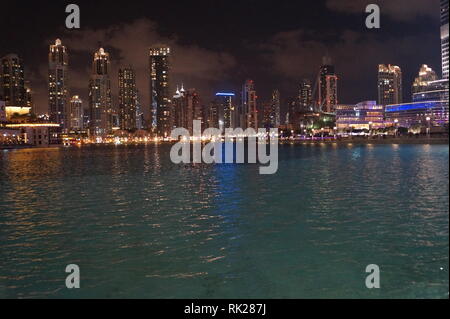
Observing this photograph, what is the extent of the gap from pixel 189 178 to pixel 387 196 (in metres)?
19.7

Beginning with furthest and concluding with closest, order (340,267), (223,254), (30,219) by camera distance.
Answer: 1. (30,219)
2. (223,254)
3. (340,267)

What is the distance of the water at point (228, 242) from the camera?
12523 mm

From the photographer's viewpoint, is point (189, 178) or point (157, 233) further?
point (189, 178)

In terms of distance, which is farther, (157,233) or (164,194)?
(164,194)

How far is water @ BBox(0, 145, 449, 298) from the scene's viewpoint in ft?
41.1

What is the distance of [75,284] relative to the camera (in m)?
12.8

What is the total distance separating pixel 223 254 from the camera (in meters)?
15.8

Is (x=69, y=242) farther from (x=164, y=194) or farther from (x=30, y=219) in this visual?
(x=164, y=194)

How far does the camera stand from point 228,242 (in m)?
17.4
